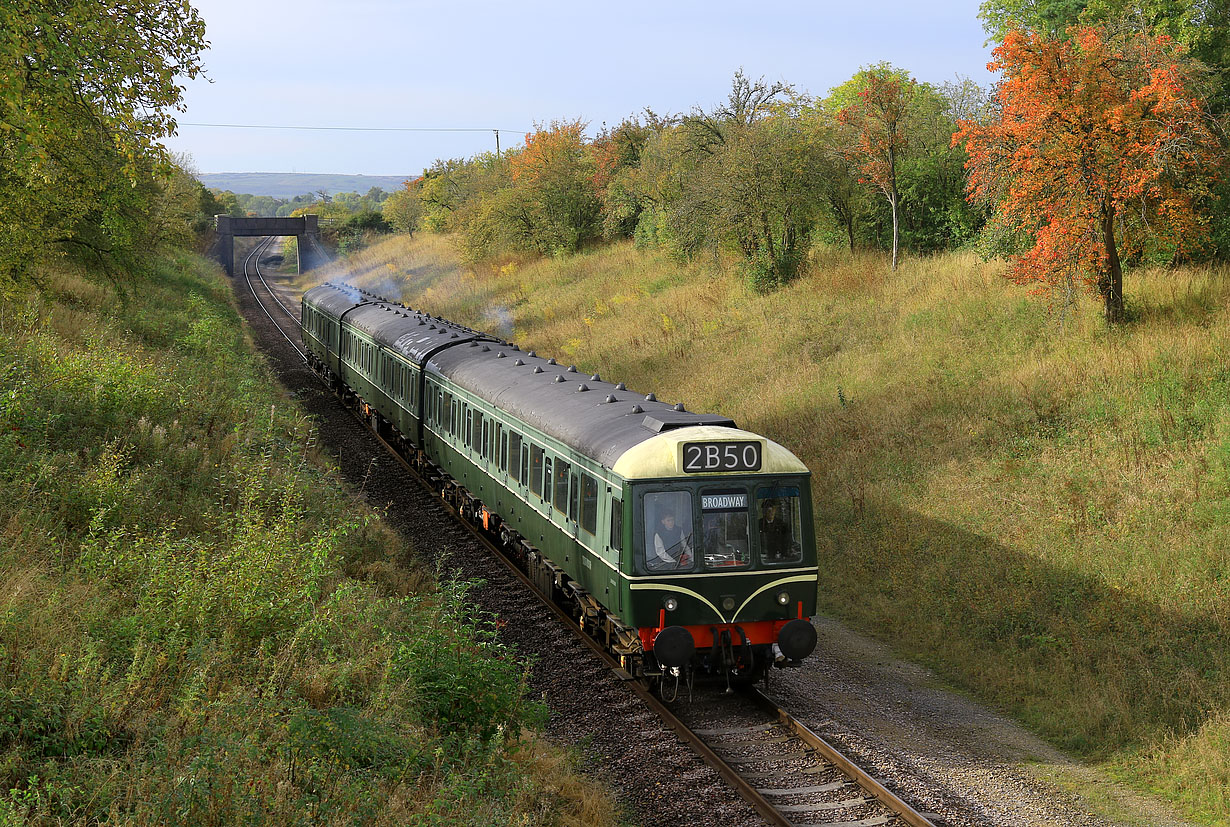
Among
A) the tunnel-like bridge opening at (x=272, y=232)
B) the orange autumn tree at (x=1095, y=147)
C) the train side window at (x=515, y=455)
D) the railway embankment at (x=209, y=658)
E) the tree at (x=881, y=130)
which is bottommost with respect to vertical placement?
the railway embankment at (x=209, y=658)

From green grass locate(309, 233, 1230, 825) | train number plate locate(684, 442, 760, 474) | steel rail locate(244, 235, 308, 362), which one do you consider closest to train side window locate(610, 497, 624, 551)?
train number plate locate(684, 442, 760, 474)

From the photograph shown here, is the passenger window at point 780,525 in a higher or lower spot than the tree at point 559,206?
lower

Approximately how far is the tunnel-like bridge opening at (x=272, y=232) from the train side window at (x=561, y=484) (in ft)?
241

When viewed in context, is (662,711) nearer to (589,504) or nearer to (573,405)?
(589,504)

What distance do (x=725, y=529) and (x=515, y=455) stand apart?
5232 mm

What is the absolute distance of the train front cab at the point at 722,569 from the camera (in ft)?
34.1

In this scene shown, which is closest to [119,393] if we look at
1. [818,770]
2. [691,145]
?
[818,770]

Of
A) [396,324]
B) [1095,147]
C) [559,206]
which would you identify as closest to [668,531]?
[1095,147]

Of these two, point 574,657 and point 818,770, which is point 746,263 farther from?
point 818,770

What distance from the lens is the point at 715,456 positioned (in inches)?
414

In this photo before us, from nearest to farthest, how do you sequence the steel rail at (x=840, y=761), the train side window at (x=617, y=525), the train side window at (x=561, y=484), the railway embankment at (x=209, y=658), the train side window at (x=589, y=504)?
the railway embankment at (x=209, y=658) → the steel rail at (x=840, y=761) → the train side window at (x=617, y=525) → the train side window at (x=589, y=504) → the train side window at (x=561, y=484)

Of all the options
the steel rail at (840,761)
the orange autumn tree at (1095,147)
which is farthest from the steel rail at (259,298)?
the steel rail at (840,761)

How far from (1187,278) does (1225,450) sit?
5.97 m

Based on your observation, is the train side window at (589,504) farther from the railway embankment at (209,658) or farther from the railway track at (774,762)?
the railway embankment at (209,658)
